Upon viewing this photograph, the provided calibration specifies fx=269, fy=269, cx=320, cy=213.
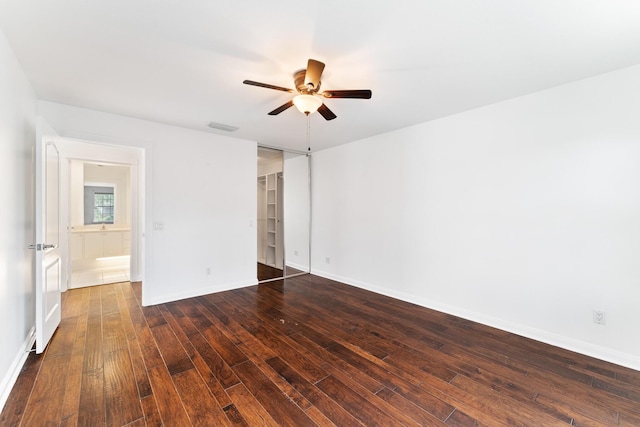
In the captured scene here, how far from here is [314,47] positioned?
6.56 ft

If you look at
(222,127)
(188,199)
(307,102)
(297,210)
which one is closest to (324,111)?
(307,102)

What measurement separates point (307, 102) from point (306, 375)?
228 centimetres

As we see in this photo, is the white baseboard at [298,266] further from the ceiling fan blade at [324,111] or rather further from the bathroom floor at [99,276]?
the ceiling fan blade at [324,111]

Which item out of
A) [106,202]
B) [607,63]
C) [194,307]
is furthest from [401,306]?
[106,202]

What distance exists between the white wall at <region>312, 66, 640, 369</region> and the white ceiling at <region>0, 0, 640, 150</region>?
0.39 metres

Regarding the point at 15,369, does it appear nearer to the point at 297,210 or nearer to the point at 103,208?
the point at 297,210

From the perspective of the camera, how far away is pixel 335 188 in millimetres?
5078

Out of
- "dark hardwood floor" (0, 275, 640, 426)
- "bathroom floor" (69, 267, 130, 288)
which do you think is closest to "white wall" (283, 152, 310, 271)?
"dark hardwood floor" (0, 275, 640, 426)

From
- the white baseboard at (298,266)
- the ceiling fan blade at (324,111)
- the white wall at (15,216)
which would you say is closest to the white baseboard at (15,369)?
the white wall at (15,216)

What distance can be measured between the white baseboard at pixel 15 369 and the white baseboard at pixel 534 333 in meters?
3.99

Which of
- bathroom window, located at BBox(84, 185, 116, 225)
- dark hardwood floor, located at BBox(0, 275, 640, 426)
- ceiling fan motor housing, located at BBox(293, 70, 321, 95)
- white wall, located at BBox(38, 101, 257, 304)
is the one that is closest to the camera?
dark hardwood floor, located at BBox(0, 275, 640, 426)

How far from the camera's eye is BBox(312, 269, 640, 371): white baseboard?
7.69 feet

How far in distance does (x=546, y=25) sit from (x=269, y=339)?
11.1ft

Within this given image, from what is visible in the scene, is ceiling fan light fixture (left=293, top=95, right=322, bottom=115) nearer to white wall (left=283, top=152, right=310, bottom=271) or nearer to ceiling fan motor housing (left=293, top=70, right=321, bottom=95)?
ceiling fan motor housing (left=293, top=70, right=321, bottom=95)
